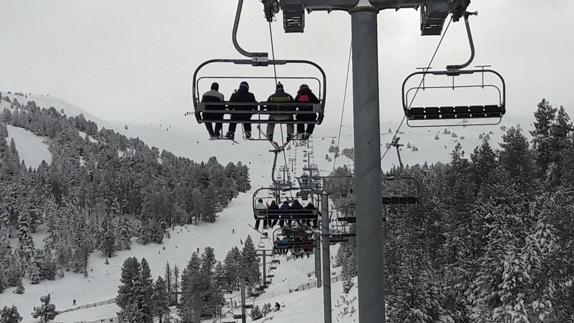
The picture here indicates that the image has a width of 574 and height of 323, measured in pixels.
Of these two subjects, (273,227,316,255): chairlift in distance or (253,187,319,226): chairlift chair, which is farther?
(273,227,316,255): chairlift in distance

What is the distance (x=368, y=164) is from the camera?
4875 millimetres

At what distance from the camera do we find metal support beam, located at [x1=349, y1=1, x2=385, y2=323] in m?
4.83

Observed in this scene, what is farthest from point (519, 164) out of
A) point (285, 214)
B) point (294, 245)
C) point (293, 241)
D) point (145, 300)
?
point (145, 300)

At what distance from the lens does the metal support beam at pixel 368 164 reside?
4.83m

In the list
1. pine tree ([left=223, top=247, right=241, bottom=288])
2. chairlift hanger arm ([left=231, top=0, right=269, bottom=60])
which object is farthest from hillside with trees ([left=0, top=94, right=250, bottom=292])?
chairlift hanger arm ([left=231, top=0, right=269, bottom=60])

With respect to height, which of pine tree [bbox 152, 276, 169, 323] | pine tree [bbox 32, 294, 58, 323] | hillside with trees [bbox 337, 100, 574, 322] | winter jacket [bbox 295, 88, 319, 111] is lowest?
pine tree [bbox 32, 294, 58, 323]

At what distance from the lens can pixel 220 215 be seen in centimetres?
14875

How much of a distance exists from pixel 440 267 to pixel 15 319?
60.3 m

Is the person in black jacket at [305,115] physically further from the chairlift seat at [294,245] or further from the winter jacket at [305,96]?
the chairlift seat at [294,245]

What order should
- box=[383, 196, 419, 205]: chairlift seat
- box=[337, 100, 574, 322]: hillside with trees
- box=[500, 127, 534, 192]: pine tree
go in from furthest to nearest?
box=[500, 127, 534, 192]: pine tree → box=[337, 100, 574, 322]: hillside with trees → box=[383, 196, 419, 205]: chairlift seat

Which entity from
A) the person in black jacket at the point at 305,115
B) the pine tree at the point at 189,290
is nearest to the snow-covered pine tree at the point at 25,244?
the pine tree at the point at 189,290

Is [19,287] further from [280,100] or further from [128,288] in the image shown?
[280,100]

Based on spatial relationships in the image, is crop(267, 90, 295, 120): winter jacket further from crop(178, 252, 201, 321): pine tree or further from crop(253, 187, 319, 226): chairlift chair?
crop(178, 252, 201, 321): pine tree

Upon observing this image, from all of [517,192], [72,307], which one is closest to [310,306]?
[517,192]
